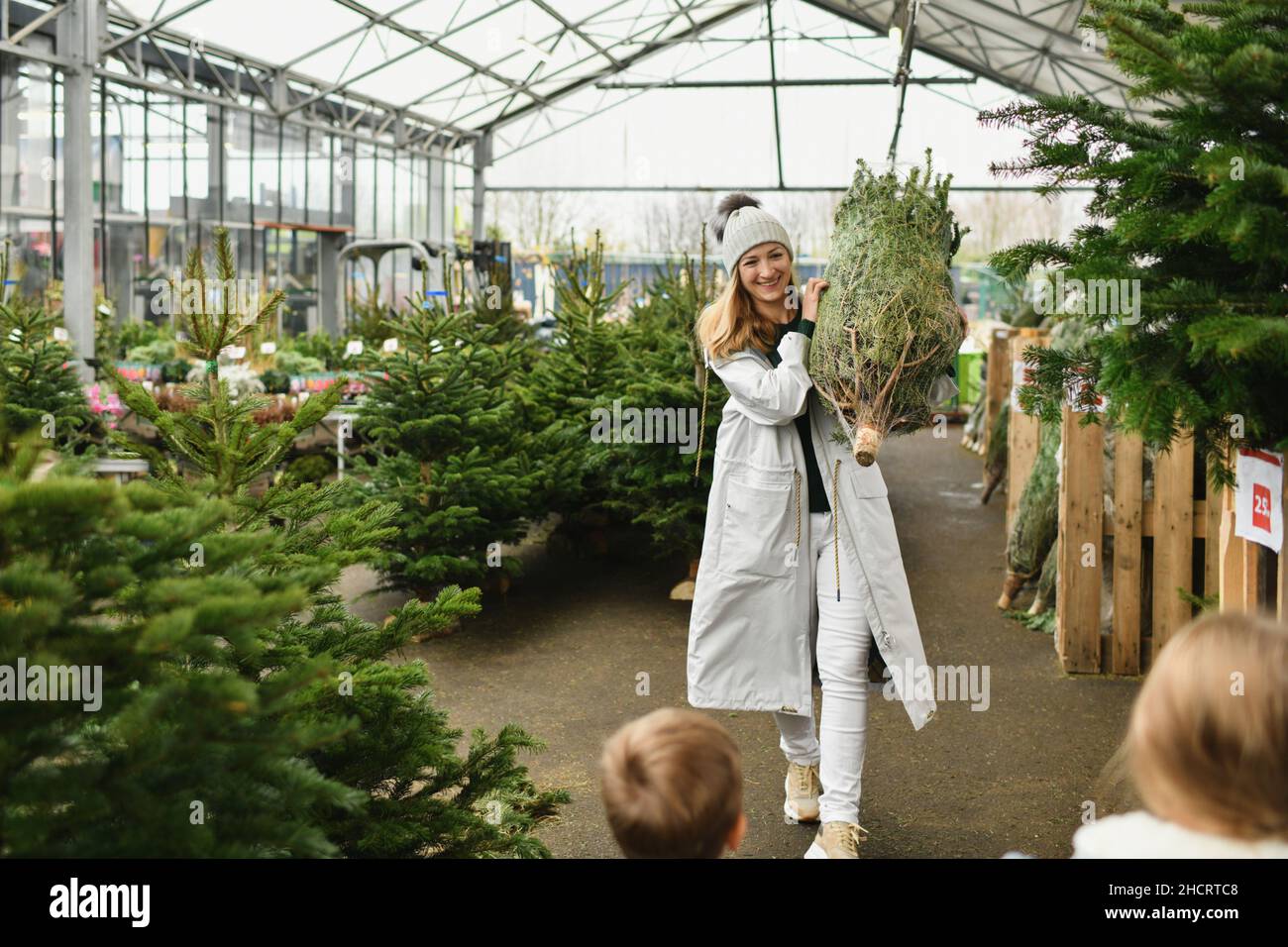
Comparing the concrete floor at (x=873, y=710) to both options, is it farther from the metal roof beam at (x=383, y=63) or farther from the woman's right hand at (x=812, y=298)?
the metal roof beam at (x=383, y=63)

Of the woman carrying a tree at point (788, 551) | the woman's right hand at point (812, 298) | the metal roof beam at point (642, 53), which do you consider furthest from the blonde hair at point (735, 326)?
the metal roof beam at point (642, 53)

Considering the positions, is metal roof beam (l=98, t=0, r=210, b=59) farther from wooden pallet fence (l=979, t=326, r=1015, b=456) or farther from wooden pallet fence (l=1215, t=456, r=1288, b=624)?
wooden pallet fence (l=1215, t=456, r=1288, b=624)

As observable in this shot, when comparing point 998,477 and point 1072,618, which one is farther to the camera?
point 998,477

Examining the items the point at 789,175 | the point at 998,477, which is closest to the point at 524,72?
the point at 789,175

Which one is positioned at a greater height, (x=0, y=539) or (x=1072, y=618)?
(x=0, y=539)

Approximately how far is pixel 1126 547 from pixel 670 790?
15.5ft

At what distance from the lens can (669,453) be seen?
758 cm

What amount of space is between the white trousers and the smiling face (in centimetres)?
74

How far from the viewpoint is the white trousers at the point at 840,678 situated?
382cm

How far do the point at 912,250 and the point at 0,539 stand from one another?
2635 millimetres

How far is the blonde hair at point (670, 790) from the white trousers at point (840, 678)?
195 cm

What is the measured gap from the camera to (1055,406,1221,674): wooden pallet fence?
5832mm

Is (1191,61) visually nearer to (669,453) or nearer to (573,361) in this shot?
(669,453)

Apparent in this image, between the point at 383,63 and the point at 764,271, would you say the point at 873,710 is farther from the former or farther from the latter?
the point at 383,63
